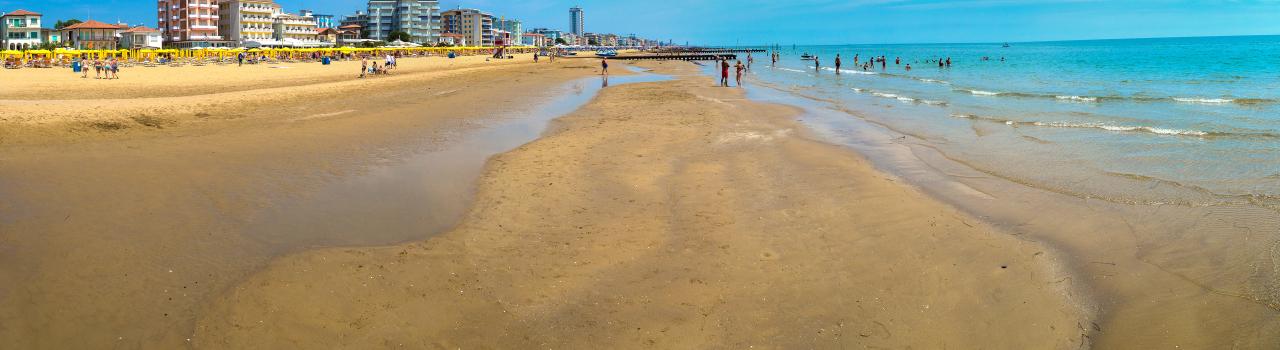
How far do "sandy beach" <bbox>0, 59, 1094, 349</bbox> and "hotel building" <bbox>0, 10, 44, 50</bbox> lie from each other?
8518 cm

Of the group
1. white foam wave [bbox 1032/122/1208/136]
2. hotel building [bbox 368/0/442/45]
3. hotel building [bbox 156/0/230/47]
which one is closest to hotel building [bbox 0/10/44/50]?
hotel building [bbox 156/0/230/47]

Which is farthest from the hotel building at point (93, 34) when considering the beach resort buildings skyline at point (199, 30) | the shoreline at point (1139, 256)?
the shoreline at point (1139, 256)

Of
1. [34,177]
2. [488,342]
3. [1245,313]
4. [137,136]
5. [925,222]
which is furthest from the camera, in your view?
[137,136]

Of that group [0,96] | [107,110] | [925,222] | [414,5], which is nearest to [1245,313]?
[925,222]

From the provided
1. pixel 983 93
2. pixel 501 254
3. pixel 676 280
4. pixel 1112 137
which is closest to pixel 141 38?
pixel 983 93

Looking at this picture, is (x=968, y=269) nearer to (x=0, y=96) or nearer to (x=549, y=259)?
(x=549, y=259)

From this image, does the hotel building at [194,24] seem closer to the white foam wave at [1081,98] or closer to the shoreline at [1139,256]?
the white foam wave at [1081,98]

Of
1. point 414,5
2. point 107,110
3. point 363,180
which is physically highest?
point 414,5

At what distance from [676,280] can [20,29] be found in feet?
326

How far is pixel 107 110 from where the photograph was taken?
15.3 metres

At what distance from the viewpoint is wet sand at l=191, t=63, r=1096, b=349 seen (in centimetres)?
442

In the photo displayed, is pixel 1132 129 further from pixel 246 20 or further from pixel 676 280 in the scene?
pixel 246 20

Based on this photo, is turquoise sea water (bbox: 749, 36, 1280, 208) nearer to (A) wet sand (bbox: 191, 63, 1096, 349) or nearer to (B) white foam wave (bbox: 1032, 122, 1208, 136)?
(B) white foam wave (bbox: 1032, 122, 1208, 136)

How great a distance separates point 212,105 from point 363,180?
11.5m
